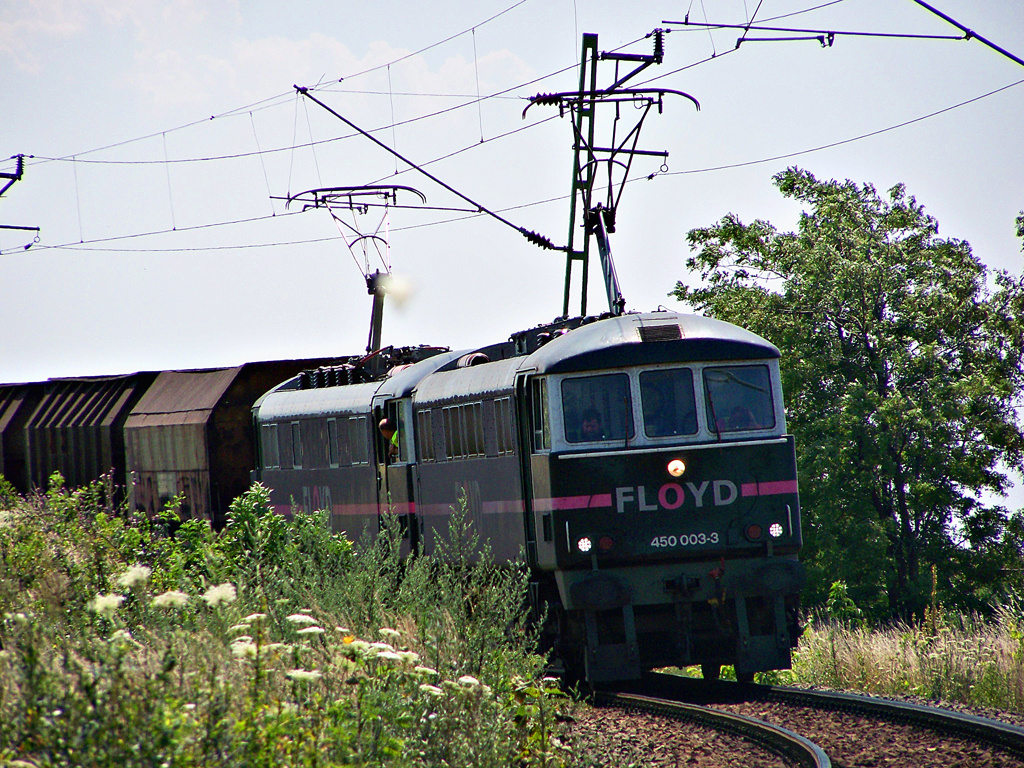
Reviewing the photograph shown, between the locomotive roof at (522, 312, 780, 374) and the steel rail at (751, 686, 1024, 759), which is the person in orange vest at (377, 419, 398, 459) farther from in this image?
the steel rail at (751, 686, 1024, 759)

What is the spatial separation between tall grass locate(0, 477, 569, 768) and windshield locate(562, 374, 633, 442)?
5.74ft

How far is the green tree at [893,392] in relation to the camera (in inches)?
1149

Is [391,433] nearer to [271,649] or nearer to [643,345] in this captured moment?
[643,345]

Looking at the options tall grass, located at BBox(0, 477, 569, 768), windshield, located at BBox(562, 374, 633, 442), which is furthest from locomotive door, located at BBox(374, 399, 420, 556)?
windshield, located at BBox(562, 374, 633, 442)

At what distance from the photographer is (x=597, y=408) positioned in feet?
37.4

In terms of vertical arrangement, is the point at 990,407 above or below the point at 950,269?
below

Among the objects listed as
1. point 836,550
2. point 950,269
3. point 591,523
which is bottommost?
point 836,550

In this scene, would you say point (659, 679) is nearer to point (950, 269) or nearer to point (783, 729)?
point (783, 729)

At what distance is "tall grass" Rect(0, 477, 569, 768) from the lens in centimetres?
466

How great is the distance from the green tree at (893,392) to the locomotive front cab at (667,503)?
58.7ft

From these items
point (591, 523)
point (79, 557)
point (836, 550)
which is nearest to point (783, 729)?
point (591, 523)

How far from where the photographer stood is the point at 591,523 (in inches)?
439

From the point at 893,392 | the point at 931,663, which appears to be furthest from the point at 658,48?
the point at 893,392

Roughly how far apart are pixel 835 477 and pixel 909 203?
767 centimetres
